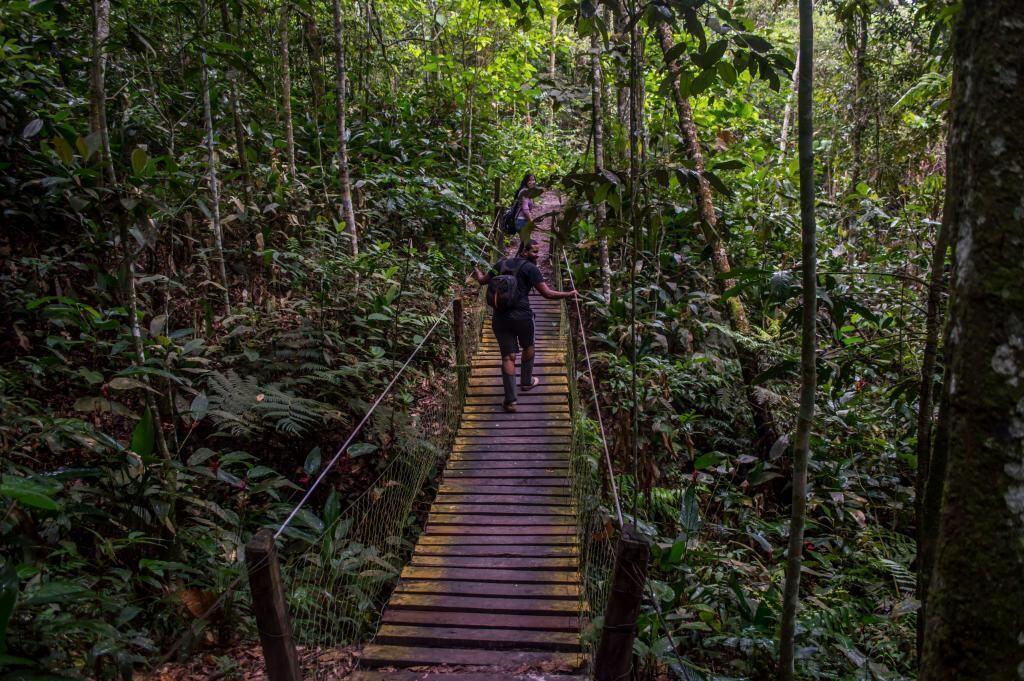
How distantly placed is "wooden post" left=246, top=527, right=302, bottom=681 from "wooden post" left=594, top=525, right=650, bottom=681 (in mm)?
1103

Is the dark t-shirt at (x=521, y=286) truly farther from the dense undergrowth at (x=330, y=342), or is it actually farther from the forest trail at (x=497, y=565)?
the forest trail at (x=497, y=565)

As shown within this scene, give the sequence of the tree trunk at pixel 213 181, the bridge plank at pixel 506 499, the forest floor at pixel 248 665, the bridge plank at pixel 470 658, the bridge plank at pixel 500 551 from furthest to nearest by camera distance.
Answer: the tree trunk at pixel 213 181, the bridge plank at pixel 506 499, the bridge plank at pixel 500 551, the bridge plank at pixel 470 658, the forest floor at pixel 248 665

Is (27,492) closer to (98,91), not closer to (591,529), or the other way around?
(98,91)

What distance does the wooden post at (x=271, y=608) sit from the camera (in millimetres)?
1933

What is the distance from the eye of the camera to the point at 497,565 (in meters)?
3.61

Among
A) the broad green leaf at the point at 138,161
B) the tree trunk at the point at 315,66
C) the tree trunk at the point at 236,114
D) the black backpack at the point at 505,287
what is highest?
the tree trunk at the point at 315,66

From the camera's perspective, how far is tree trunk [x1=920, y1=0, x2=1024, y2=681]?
1219mm

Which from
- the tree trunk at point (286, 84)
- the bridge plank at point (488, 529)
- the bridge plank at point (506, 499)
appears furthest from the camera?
the tree trunk at point (286, 84)

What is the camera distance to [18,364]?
3986 millimetres

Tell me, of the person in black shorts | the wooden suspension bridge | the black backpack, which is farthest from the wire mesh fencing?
the black backpack

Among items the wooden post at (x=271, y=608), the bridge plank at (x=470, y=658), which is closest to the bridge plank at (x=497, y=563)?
the bridge plank at (x=470, y=658)

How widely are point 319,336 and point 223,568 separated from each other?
2.37 m

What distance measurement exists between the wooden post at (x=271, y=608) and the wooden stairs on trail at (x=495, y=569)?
75 centimetres

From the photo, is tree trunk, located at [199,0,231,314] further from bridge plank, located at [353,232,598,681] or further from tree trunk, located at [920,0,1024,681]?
tree trunk, located at [920,0,1024,681]
